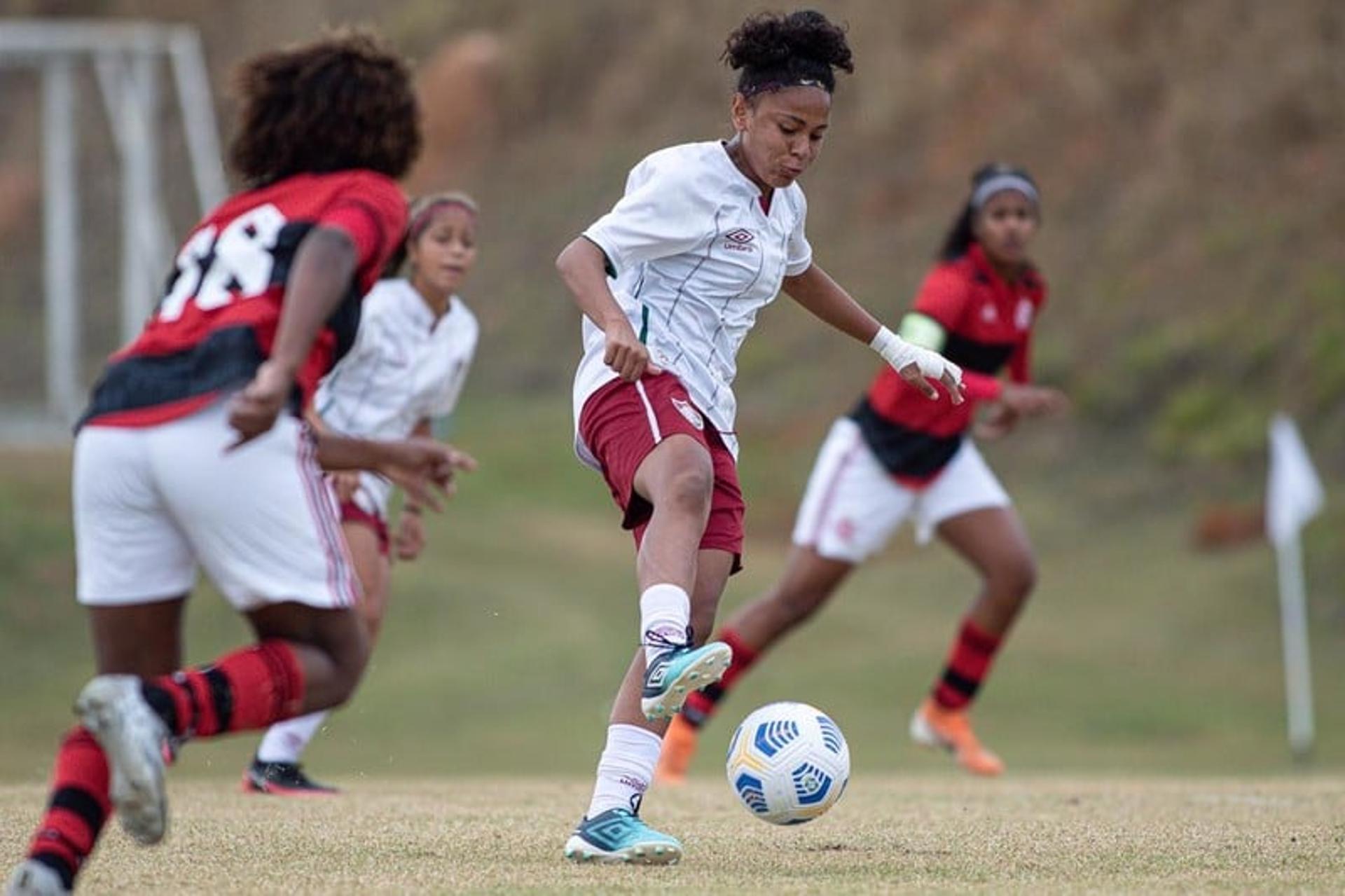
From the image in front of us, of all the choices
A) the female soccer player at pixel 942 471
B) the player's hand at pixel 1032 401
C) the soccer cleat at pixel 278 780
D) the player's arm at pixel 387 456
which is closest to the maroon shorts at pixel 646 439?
the player's arm at pixel 387 456

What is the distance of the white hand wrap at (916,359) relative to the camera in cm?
623

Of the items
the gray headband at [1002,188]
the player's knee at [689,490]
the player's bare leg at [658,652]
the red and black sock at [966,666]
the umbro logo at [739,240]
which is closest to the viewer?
the player's bare leg at [658,652]

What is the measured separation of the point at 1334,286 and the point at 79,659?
1315 cm

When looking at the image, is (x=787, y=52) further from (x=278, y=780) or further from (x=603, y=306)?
(x=278, y=780)

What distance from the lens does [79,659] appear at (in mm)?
18984

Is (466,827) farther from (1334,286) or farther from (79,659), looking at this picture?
(1334,286)

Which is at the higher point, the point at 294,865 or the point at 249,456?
the point at 249,456

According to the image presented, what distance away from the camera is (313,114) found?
4.85 m

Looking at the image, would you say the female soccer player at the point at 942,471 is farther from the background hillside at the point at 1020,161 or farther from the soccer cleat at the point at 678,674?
the background hillside at the point at 1020,161

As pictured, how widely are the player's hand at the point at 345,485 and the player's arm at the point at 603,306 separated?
2.60 metres

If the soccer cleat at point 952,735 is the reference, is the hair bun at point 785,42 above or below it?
above

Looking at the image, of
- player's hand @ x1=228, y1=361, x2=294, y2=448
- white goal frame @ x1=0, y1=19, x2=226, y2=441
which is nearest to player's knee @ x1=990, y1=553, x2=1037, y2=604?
player's hand @ x1=228, y1=361, x2=294, y2=448

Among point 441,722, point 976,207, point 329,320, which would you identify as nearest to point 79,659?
point 441,722

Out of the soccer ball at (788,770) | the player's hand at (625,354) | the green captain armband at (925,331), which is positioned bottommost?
the soccer ball at (788,770)
